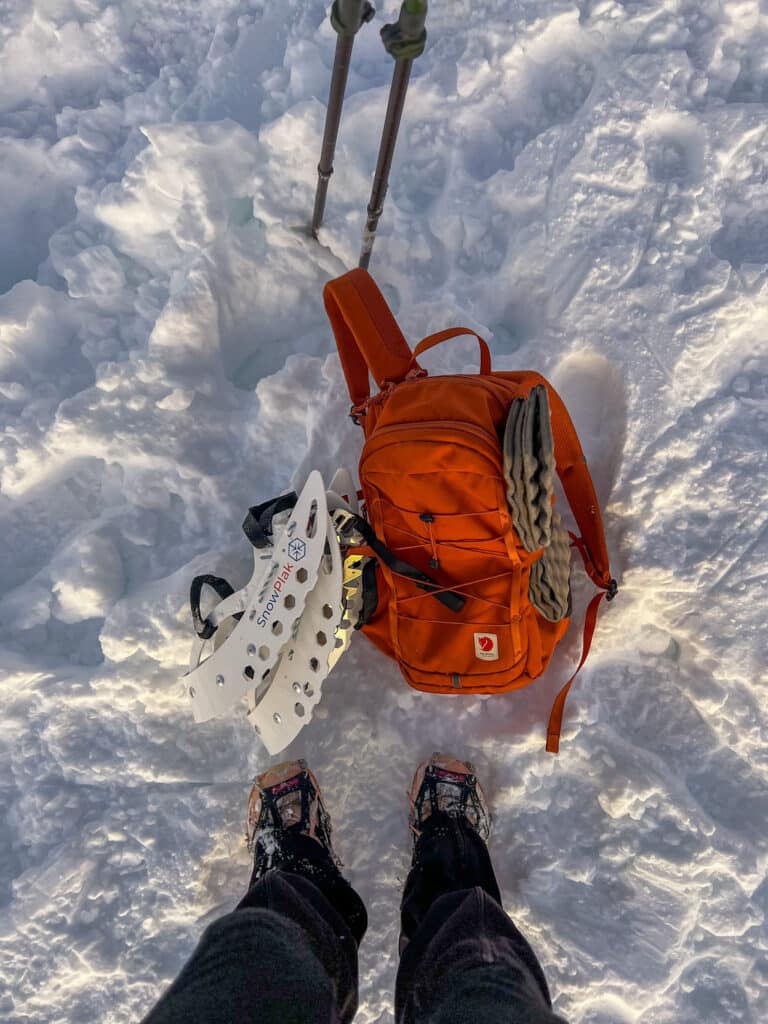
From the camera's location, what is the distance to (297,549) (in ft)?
5.04

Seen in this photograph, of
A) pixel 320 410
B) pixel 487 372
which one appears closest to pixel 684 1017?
pixel 487 372

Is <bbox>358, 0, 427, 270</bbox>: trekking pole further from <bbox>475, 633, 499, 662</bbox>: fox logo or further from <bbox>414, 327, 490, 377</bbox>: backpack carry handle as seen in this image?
<bbox>475, 633, 499, 662</bbox>: fox logo

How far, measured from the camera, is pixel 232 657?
1.60 m

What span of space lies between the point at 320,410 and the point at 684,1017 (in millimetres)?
1916

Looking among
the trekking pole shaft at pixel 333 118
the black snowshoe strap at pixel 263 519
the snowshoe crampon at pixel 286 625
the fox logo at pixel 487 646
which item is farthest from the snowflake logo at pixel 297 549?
the trekking pole shaft at pixel 333 118

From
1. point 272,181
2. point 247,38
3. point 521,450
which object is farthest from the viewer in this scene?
point 247,38

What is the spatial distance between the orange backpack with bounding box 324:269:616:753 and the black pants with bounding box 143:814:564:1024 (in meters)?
0.41

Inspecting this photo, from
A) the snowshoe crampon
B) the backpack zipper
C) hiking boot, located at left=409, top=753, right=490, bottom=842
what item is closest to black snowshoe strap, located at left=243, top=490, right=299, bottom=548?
the snowshoe crampon

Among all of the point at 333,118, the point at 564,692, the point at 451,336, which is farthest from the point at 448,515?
the point at 333,118

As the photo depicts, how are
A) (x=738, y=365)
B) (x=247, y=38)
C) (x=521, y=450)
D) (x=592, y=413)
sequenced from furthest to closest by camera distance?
(x=247, y=38) → (x=592, y=413) → (x=738, y=365) → (x=521, y=450)

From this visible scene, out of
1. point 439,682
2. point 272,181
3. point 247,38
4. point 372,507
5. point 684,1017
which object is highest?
point 247,38

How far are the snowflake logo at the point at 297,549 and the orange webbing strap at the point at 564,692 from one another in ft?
2.42

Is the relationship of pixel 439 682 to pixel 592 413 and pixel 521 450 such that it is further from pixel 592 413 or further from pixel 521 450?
pixel 592 413

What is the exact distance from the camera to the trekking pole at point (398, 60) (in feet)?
3.84
